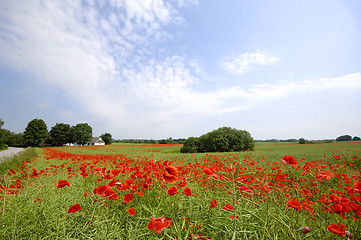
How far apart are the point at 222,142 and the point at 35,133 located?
5536 cm

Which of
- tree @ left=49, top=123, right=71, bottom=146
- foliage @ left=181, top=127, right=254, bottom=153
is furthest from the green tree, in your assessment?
tree @ left=49, top=123, right=71, bottom=146

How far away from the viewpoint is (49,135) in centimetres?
5425

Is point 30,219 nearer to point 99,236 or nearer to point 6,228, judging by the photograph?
point 6,228

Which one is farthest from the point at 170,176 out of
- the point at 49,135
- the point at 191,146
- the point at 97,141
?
the point at 97,141

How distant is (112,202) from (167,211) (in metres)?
1.08

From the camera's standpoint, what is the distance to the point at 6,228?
1.54 metres

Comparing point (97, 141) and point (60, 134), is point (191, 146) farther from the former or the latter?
point (97, 141)

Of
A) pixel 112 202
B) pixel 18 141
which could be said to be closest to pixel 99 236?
pixel 112 202

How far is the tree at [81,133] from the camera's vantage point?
186 ft

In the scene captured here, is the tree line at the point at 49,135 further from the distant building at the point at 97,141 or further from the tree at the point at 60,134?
the distant building at the point at 97,141

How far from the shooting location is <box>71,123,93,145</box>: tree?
186 ft

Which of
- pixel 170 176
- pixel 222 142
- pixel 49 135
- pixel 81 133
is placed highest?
pixel 81 133

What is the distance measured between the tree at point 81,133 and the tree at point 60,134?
169cm

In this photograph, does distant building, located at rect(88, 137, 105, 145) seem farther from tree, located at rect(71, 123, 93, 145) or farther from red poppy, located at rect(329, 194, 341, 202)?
red poppy, located at rect(329, 194, 341, 202)
